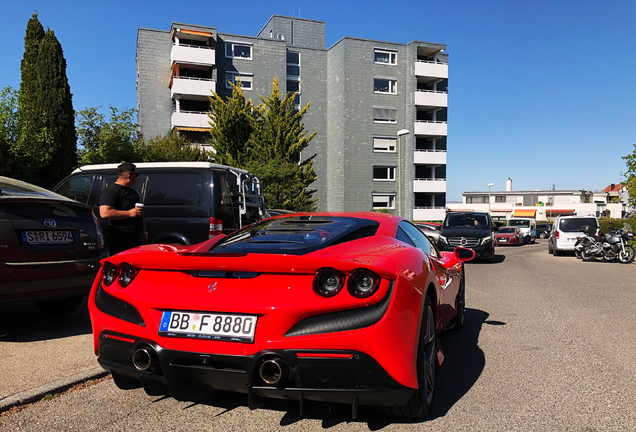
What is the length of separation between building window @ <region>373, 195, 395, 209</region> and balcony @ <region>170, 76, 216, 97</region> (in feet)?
55.0

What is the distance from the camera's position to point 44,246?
16.8 ft

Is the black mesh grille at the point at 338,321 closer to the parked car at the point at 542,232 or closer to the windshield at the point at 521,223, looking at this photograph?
the windshield at the point at 521,223

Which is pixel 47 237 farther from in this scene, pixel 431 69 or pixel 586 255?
pixel 431 69

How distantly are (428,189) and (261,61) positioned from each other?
1817 cm

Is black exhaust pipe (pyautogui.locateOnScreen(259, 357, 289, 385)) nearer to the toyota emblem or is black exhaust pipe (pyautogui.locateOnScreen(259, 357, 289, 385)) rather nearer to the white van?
the toyota emblem

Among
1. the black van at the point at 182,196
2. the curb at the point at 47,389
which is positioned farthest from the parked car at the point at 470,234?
the curb at the point at 47,389

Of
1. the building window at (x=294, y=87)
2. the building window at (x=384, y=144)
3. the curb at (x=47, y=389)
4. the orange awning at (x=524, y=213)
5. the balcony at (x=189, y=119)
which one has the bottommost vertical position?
the orange awning at (x=524, y=213)

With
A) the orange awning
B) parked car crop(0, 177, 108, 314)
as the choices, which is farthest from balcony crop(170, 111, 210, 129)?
the orange awning

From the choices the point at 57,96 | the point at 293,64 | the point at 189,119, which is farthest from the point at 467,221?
the point at 293,64

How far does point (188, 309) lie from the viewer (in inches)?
109

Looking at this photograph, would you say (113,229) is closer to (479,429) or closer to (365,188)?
(479,429)

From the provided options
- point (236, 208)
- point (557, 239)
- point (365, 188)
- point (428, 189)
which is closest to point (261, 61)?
point (365, 188)

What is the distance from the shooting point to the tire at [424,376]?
2.95 metres

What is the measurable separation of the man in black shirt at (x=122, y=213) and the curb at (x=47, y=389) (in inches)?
78.6
